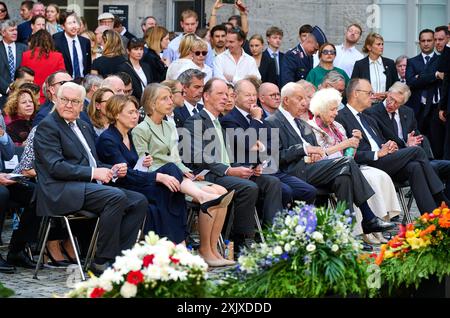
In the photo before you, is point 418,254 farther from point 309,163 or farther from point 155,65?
point 155,65

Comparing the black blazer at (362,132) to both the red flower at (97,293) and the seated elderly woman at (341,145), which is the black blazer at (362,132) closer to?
the seated elderly woman at (341,145)

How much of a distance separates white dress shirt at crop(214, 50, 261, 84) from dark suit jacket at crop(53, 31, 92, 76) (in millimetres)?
1696

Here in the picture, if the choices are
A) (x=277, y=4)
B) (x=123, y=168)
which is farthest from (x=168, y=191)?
(x=277, y=4)

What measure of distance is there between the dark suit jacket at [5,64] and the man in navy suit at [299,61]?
143 inches

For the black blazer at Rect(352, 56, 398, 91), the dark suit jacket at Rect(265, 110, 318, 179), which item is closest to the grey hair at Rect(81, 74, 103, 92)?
the dark suit jacket at Rect(265, 110, 318, 179)

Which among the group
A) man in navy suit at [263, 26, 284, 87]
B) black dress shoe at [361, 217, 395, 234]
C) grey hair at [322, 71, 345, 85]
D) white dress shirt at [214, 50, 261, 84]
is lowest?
black dress shoe at [361, 217, 395, 234]

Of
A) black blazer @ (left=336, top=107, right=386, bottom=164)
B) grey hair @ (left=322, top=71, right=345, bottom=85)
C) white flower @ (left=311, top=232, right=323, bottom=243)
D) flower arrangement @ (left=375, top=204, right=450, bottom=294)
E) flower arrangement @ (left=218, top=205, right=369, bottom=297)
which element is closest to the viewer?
flower arrangement @ (left=218, top=205, right=369, bottom=297)

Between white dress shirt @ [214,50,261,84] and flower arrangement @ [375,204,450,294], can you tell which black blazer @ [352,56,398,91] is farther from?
flower arrangement @ [375,204,450,294]

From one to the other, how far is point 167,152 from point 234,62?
14.3ft

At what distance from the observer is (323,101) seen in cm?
1268

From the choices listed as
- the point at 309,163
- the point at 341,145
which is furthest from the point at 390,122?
the point at 309,163

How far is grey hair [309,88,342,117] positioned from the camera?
12641 mm
